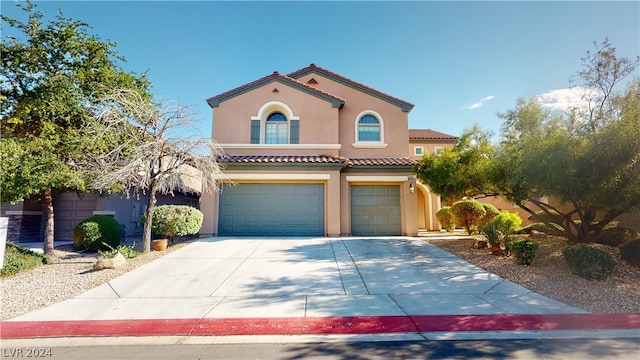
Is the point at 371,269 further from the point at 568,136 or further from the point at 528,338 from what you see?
the point at 568,136

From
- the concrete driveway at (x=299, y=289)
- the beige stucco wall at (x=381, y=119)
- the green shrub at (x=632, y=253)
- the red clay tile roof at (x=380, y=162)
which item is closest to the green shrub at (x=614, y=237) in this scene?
the green shrub at (x=632, y=253)

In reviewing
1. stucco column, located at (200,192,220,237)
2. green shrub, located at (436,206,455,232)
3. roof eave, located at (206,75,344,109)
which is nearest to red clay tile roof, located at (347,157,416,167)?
roof eave, located at (206,75,344,109)

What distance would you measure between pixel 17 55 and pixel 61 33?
1.48 metres

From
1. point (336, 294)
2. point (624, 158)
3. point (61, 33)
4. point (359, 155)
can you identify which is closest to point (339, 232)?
point (359, 155)

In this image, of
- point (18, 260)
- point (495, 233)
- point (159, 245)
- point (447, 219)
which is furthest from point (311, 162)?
point (18, 260)

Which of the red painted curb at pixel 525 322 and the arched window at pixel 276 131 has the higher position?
the arched window at pixel 276 131

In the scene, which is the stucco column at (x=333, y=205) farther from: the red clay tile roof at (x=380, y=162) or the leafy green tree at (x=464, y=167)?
the leafy green tree at (x=464, y=167)

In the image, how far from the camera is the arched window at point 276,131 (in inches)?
633

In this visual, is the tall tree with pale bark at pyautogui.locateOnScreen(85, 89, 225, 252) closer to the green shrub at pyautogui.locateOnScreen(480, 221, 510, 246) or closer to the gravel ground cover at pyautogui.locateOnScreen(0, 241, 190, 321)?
the gravel ground cover at pyautogui.locateOnScreen(0, 241, 190, 321)

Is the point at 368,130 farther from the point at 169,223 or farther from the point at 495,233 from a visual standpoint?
the point at 169,223

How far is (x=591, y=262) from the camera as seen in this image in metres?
8.13

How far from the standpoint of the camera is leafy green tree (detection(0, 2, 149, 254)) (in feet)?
31.1

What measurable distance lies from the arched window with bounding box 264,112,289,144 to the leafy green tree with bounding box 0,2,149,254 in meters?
7.06

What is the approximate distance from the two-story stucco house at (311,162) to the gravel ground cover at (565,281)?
501cm
